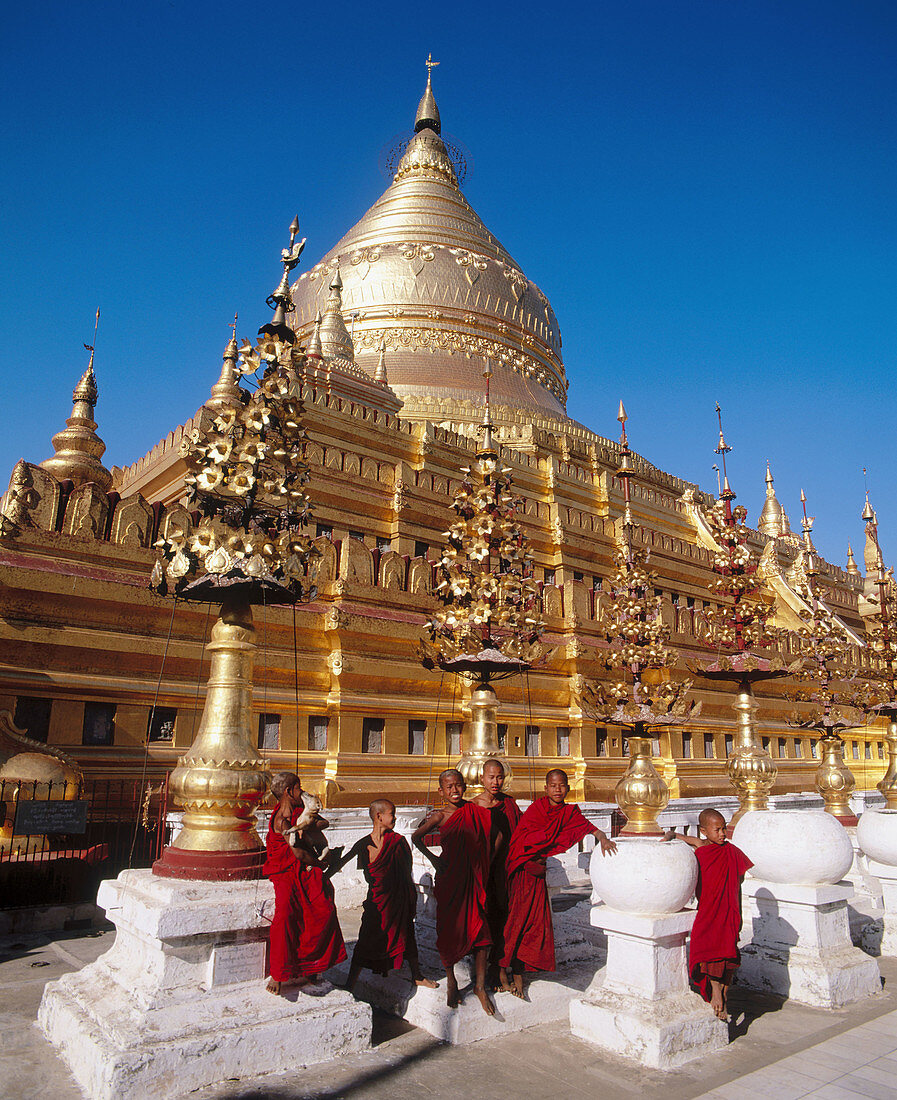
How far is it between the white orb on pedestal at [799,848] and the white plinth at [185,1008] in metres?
4.19

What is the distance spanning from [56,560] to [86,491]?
1323 millimetres

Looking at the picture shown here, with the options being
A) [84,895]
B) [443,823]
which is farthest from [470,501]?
[84,895]

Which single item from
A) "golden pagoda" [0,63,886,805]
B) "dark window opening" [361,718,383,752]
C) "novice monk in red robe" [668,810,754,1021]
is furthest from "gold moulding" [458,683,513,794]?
"dark window opening" [361,718,383,752]

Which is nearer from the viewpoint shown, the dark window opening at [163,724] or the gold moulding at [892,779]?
the dark window opening at [163,724]

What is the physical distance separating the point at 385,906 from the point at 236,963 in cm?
144

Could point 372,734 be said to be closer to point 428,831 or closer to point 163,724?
point 163,724

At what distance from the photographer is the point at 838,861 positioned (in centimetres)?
746

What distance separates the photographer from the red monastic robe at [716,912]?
6.30 metres

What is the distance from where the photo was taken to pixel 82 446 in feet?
71.7

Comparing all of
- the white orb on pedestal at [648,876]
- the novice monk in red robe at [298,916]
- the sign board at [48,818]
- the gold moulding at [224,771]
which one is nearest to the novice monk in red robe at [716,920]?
the white orb on pedestal at [648,876]

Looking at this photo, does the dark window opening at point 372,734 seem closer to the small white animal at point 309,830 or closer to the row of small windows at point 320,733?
the row of small windows at point 320,733

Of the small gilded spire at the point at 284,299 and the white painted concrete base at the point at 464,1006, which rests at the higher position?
the small gilded spire at the point at 284,299

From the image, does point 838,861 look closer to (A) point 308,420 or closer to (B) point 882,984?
(B) point 882,984

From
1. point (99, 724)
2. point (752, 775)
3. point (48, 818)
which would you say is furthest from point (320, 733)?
point (752, 775)
